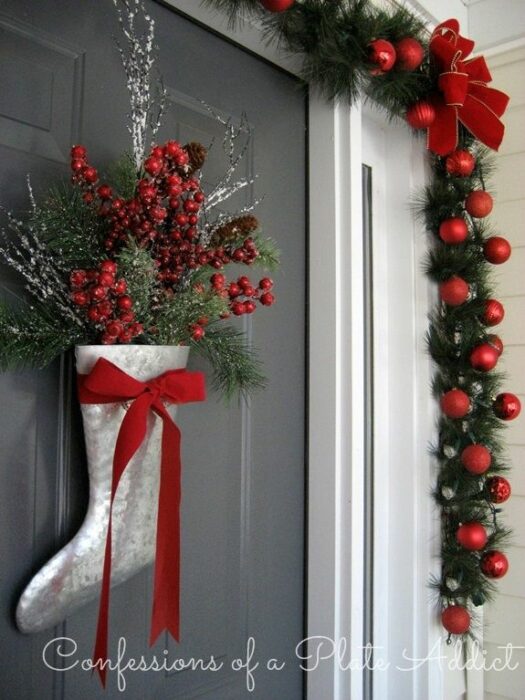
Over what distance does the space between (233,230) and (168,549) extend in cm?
43

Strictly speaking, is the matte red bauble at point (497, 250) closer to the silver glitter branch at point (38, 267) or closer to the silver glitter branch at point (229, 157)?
the silver glitter branch at point (229, 157)

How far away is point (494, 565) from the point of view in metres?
1.25

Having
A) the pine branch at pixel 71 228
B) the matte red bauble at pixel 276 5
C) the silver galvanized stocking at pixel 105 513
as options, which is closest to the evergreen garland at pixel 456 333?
the matte red bauble at pixel 276 5

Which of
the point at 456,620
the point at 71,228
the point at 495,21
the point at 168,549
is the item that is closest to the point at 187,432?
the point at 168,549

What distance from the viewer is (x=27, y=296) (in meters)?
0.79

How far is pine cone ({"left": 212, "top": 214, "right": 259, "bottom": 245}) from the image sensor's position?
814 mm

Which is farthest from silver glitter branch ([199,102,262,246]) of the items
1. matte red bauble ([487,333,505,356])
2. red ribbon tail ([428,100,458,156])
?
matte red bauble ([487,333,505,356])

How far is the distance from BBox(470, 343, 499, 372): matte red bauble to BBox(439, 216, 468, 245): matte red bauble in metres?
0.25

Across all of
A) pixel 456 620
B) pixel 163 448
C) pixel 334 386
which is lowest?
pixel 456 620

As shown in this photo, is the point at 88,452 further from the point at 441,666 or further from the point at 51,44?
the point at 441,666

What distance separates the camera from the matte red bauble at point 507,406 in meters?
1.29

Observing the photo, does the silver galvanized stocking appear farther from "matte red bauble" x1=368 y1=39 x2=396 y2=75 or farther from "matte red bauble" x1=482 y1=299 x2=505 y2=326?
"matte red bauble" x1=482 y1=299 x2=505 y2=326

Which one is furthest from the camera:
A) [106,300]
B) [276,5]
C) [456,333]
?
[456,333]

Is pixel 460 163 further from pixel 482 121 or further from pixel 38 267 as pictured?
pixel 38 267
